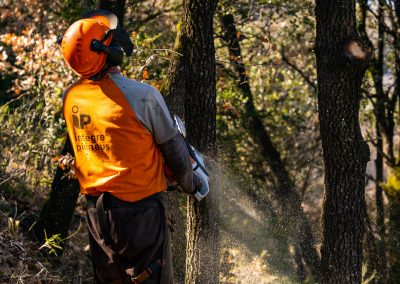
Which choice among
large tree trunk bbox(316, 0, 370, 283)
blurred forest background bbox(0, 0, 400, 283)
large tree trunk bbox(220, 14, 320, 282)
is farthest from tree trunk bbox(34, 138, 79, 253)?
large tree trunk bbox(316, 0, 370, 283)

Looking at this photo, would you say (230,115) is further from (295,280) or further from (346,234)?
(346,234)

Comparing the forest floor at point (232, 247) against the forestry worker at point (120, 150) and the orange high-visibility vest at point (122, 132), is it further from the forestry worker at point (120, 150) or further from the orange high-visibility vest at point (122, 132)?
the orange high-visibility vest at point (122, 132)

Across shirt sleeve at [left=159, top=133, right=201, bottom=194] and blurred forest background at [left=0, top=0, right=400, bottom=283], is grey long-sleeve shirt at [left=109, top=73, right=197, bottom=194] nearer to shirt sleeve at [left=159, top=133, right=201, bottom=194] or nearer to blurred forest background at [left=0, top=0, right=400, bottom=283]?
shirt sleeve at [left=159, top=133, right=201, bottom=194]

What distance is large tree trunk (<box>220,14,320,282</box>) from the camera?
29.7ft

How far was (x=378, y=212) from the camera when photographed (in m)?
11.0

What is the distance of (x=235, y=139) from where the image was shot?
12969 millimetres

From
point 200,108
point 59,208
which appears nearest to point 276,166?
point 59,208

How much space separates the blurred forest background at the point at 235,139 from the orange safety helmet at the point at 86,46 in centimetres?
209

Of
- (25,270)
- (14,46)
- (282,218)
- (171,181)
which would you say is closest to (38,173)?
(14,46)

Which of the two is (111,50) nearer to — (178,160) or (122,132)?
(122,132)

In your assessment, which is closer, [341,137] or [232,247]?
[341,137]

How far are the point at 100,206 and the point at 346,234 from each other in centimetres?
359

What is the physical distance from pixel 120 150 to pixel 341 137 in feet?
10.9

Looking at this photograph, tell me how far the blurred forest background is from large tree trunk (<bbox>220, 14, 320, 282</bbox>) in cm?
2
